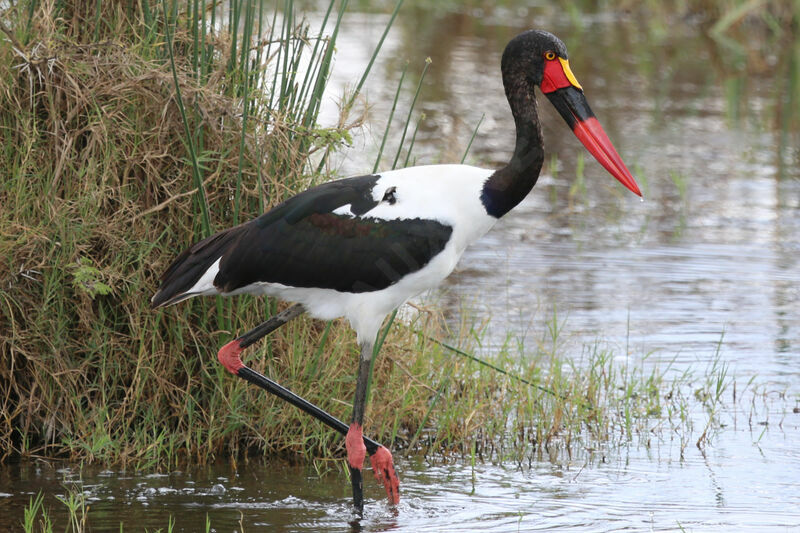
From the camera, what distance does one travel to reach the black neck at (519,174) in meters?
4.81

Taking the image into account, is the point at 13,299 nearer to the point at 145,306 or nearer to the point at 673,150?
the point at 145,306

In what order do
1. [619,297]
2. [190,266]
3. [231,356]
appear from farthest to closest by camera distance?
[619,297] < [231,356] < [190,266]

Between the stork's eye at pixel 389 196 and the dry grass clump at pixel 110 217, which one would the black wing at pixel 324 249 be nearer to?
the stork's eye at pixel 389 196

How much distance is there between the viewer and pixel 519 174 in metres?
4.82

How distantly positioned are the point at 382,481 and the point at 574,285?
320 cm

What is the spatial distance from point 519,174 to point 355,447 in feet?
4.02

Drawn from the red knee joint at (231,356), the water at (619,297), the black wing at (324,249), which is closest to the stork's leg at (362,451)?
the water at (619,297)

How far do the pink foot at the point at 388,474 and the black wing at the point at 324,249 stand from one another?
66cm

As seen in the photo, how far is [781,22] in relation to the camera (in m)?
18.0

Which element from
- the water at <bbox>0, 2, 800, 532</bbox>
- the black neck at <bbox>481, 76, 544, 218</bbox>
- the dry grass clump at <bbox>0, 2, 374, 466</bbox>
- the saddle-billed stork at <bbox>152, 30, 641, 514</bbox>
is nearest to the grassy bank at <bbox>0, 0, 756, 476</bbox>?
the dry grass clump at <bbox>0, 2, 374, 466</bbox>

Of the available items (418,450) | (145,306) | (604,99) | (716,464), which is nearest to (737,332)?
(716,464)

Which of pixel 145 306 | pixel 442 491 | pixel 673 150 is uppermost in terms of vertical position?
pixel 673 150

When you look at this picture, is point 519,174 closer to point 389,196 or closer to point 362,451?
point 389,196

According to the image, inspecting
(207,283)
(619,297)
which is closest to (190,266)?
(207,283)
